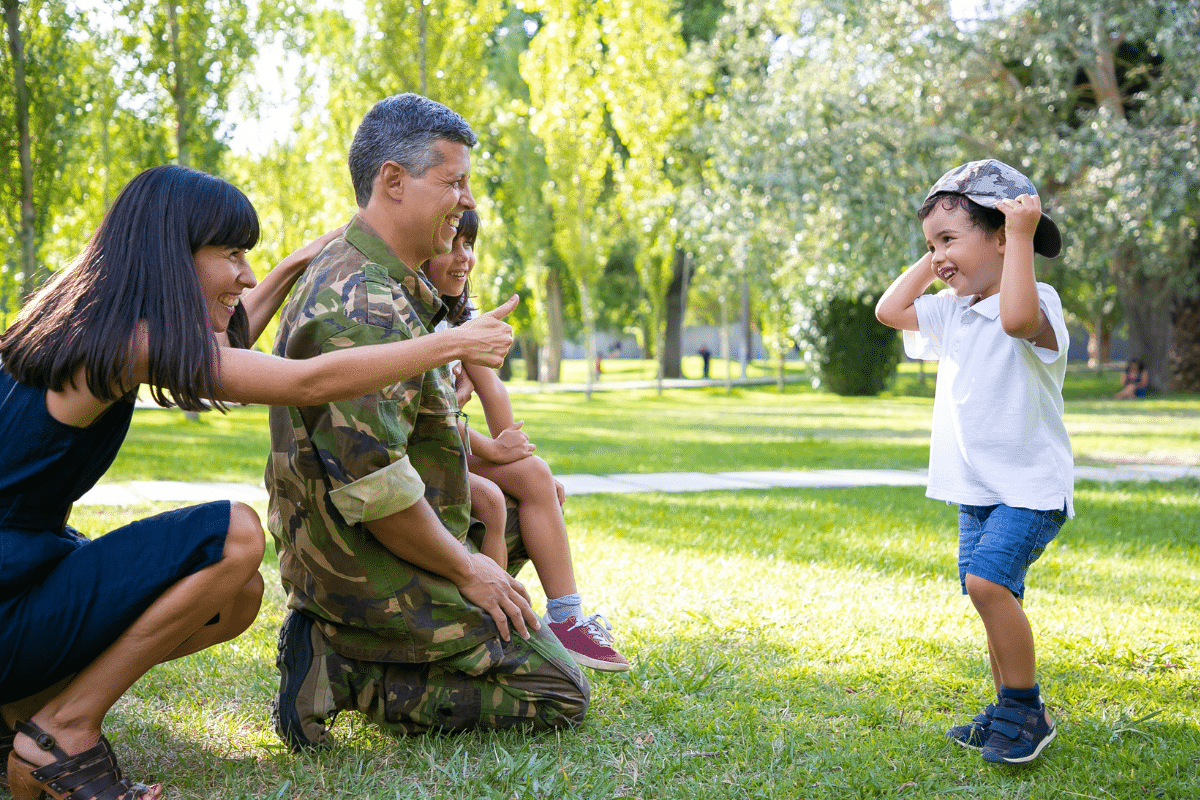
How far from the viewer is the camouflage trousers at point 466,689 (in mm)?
2588

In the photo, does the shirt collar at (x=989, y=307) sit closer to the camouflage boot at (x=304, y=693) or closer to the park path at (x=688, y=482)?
the camouflage boot at (x=304, y=693)

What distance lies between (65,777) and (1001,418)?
2432 mm

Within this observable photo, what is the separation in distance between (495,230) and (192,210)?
24648 millimetres

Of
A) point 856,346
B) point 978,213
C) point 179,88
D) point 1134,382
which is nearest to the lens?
point 978,213

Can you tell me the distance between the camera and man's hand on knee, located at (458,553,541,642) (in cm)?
256

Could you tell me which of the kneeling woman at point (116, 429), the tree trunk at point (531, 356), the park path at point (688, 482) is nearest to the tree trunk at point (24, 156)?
the park path at point (688, 482)

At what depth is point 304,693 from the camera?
256 centimetres

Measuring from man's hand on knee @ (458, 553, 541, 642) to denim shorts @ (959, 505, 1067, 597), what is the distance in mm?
1195

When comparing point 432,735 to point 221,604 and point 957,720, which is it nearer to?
point 221,604

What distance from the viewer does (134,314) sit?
208cm

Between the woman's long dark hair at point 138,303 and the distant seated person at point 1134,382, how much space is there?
20.6 m

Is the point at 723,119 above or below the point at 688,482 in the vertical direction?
above

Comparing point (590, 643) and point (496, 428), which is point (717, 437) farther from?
point (590, 643)

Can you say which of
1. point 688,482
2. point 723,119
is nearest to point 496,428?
point 688,482
